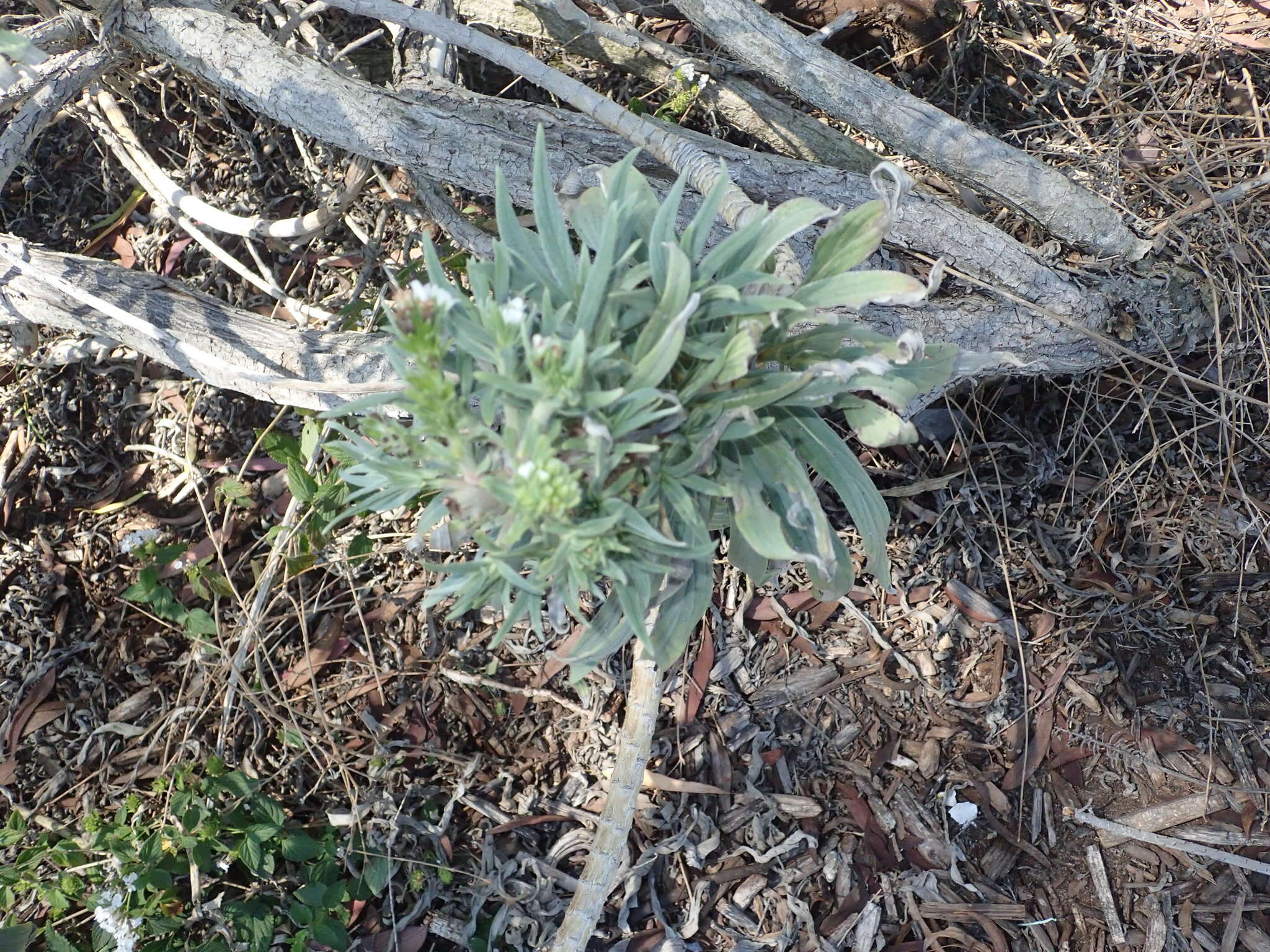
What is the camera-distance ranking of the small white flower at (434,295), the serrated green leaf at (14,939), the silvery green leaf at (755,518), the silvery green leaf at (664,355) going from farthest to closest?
the serrated green leaf at (14,939) → the silvery green leaf at (755,518) → the silvery green leaf at (664,355) → the small white flower at (434,295)

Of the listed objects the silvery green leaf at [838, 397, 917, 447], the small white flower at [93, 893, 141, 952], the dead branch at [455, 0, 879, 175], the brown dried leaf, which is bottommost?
→ the brown dried leaf

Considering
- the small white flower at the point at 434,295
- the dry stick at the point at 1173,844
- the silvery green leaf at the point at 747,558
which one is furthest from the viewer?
the dry stick at the point at 1173,844

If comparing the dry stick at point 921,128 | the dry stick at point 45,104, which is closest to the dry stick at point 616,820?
the dry stick at point 921,128

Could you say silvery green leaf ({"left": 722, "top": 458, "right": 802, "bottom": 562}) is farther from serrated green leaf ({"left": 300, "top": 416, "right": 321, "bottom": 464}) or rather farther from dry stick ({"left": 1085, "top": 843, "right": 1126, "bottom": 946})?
dry stick ({"left": 1085, "top": 843, "right": 1126, "bottom": 946})

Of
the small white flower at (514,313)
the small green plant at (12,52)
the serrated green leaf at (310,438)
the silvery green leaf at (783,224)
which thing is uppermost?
the small green plant at (12,52)

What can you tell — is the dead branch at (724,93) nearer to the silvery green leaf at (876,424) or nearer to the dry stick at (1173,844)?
the silvery green leaf at (876,424)

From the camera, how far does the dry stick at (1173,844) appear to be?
2.32m

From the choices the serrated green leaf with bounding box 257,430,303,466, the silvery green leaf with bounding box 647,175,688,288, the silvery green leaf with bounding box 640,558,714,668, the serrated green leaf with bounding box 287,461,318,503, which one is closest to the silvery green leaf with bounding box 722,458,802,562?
the silvery green leaf with bounding box 640,558,714,668

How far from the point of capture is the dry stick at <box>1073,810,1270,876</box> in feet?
7.61

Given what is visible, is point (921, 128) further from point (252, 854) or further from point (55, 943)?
point (55, 943)

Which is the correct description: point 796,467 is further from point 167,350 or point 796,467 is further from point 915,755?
point 167,350

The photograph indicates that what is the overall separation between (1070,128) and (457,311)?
2235 millimetres

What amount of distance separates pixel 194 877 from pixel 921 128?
2.82 m

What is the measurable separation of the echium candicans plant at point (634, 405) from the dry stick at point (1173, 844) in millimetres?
1248
